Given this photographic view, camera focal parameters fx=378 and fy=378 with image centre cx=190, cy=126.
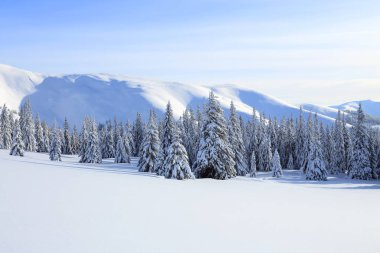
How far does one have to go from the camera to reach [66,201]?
49.8ft

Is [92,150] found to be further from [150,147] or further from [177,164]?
[177,164]

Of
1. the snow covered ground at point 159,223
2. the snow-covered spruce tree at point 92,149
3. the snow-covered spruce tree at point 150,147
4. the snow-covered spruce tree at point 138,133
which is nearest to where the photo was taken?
the snow covered ground at point 159,223

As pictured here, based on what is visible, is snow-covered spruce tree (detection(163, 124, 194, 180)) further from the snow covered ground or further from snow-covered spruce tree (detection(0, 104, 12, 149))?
snow-covered spruce tree (detection(0, 104, 12, 149))

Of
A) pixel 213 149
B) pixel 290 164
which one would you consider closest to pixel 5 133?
pixel 290 164

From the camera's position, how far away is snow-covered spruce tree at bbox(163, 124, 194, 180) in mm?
37656

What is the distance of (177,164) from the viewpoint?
3825 centimetres

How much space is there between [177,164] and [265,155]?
5177 centimetres

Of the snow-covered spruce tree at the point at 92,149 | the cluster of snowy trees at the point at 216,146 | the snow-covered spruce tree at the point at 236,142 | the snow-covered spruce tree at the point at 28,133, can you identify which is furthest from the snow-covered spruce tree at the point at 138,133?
the snow-covered spruce tree at the point at 236,142

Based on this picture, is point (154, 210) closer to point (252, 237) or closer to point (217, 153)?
point (252, 237)

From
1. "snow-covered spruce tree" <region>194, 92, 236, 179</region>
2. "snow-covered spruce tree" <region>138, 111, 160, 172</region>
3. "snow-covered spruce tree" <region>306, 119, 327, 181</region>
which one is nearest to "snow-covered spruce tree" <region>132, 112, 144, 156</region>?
"snow-covered spruce tree" <region>138, 111, 160, 172</region>

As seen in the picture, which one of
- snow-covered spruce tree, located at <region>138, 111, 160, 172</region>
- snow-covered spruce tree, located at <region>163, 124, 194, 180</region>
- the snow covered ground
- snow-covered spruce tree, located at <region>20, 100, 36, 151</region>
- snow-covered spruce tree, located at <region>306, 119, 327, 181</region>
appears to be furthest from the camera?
snow-covered spruce tree, located at <region>20, 100, 36, 151</region>

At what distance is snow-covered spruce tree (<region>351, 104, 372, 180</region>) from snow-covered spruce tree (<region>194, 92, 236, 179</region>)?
99.4 feet

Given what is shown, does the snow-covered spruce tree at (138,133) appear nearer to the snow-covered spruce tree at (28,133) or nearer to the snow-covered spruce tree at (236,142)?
the snow-covered spruce tree at (28,133)

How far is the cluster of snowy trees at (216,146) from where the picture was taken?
139ft
